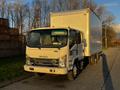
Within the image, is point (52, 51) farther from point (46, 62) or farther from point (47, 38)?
point (47, 38)

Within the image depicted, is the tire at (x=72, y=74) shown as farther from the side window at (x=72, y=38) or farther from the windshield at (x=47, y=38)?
the windshield at (x=47, y=38)

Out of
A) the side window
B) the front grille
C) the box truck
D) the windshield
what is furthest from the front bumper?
the side window

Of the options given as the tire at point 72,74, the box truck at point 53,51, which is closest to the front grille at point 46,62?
the box truck at point 53,51

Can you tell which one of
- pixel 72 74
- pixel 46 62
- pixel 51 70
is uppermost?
pixel 46 62

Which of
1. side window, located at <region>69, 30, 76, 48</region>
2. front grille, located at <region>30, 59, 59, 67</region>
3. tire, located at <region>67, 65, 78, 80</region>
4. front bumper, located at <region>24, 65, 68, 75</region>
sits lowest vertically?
tire, located at <region>67, 65, 78, 80</region>

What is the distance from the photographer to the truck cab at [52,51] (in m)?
9.75

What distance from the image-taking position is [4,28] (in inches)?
832

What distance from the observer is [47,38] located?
10.3 meters

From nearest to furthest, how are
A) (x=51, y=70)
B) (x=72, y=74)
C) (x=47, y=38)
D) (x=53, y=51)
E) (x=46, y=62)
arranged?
(x=51, y=70)
(x=53, y=51)
(x=46, y=62)
(x=47, y=38)
(x=72, y=74)

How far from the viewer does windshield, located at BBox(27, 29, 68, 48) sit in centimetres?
1000

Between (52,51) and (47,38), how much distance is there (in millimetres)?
789

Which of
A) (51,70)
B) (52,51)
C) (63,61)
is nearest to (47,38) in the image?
(52,51)

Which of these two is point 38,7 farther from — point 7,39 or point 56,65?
point 56,65

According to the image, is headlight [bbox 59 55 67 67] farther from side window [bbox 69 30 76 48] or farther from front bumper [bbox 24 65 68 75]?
side window [bbox 69 30 76 48]
